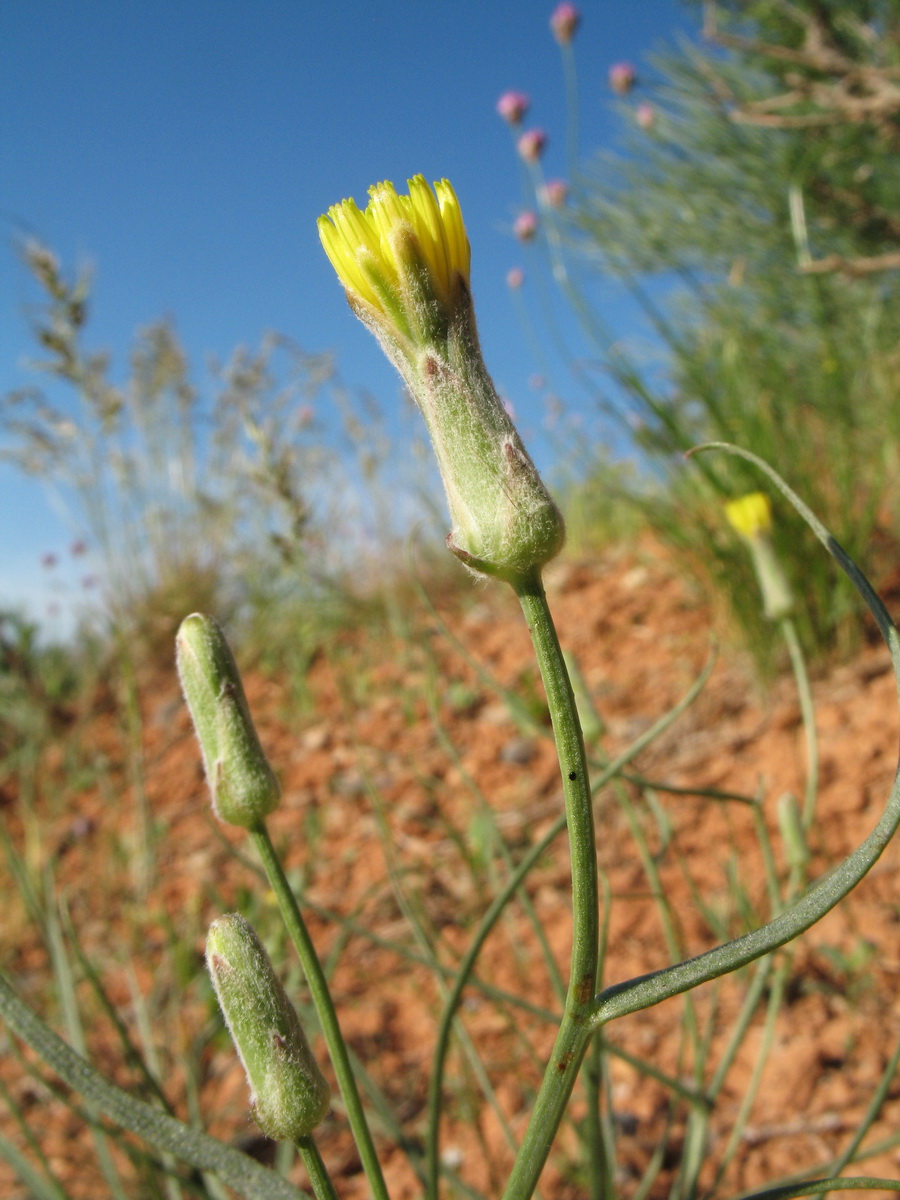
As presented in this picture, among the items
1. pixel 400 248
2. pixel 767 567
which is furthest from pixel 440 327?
pixel 767 567

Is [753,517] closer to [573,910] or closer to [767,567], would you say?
[767,567]

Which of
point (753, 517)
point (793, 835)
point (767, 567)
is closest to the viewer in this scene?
point (793, 835)

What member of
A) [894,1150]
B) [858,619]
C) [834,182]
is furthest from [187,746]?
[834,182]

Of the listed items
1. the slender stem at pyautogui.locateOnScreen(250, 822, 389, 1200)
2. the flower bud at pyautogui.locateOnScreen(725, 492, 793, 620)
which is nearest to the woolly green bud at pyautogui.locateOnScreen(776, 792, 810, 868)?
the flower bud at pyautogui.locateOnScreen(725, 492, 793, 620)

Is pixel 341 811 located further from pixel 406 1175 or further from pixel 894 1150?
pixel 894 1150

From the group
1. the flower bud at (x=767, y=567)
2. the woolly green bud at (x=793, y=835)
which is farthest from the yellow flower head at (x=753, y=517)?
the woolly green bud at (x=793, y=835)
